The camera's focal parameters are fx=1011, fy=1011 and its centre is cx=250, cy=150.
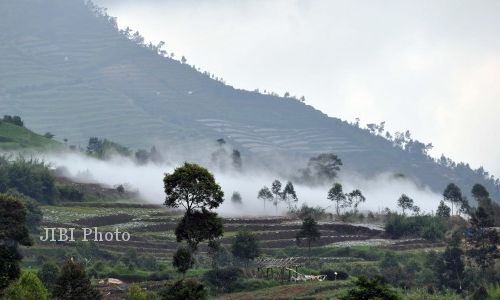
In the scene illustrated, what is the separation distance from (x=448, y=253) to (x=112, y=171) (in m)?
114

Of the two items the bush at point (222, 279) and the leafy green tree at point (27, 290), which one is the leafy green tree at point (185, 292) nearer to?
the leafy green tree at point (27, 290)

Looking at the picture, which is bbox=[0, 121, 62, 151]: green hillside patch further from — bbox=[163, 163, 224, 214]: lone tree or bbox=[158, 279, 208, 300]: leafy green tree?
bbox=[158, 279, 208, 300]: leafy green tree

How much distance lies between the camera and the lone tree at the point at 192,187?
66688 mm

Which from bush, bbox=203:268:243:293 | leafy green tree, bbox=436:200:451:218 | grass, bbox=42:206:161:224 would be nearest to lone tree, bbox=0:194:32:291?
bush, bbox=203:268:243:293

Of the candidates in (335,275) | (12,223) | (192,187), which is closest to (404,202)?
(335,275)

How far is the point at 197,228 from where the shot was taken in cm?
6744

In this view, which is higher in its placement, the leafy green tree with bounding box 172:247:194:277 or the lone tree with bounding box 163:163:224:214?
the lone tree with bounding box 163:163:224:214

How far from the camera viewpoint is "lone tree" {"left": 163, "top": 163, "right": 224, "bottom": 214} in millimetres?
66688

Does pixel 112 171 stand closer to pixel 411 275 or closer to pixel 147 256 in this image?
pixel 147 256

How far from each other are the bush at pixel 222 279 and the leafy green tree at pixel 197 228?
12570mm

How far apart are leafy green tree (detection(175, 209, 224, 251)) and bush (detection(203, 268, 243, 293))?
41.2 feet

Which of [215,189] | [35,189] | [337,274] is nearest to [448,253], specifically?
[337,274]

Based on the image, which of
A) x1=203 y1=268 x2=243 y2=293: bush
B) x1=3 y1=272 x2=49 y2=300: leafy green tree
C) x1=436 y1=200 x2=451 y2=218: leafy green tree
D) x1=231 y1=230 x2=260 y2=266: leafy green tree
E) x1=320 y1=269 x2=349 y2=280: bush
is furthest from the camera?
x1=436 y1=200 x2=451 y2=218: leafy green tree

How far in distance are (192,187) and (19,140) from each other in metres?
120
